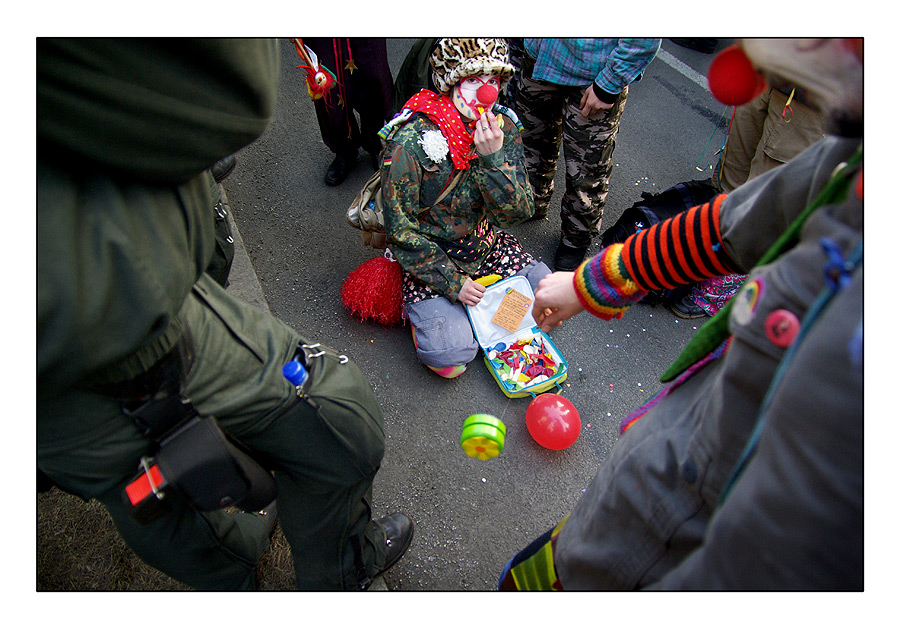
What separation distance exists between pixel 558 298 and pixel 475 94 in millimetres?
1153

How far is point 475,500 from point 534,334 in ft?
2.87

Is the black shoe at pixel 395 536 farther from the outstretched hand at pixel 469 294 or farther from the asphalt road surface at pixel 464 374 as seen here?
the outstretched hand at pixel 469 294

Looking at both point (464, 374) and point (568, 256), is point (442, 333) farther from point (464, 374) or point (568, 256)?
point (568, 256)

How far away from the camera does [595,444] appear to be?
241 cm

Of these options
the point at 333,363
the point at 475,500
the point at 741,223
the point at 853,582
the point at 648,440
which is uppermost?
the point at 741,223

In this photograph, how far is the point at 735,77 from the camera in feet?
2.74

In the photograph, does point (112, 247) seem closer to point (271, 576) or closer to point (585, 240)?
point (271, 576)

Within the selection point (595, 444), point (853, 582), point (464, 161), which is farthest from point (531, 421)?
point (853, 582)

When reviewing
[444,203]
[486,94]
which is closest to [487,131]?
[486,94]

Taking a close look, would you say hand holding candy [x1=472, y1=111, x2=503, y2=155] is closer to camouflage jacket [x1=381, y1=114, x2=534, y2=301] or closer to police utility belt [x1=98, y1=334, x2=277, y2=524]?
camouflage jacket [x1=381, y1=114, x2=534, y2=301]

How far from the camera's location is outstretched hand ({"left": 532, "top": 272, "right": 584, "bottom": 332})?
1.36 meters

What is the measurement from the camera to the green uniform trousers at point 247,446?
1065mm

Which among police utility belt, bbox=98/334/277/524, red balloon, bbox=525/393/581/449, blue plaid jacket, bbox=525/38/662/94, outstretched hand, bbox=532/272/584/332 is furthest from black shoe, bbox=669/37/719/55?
police utility belt, bbox=98/334/277/524

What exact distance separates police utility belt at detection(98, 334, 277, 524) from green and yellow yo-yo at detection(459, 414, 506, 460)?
0.79 metres
